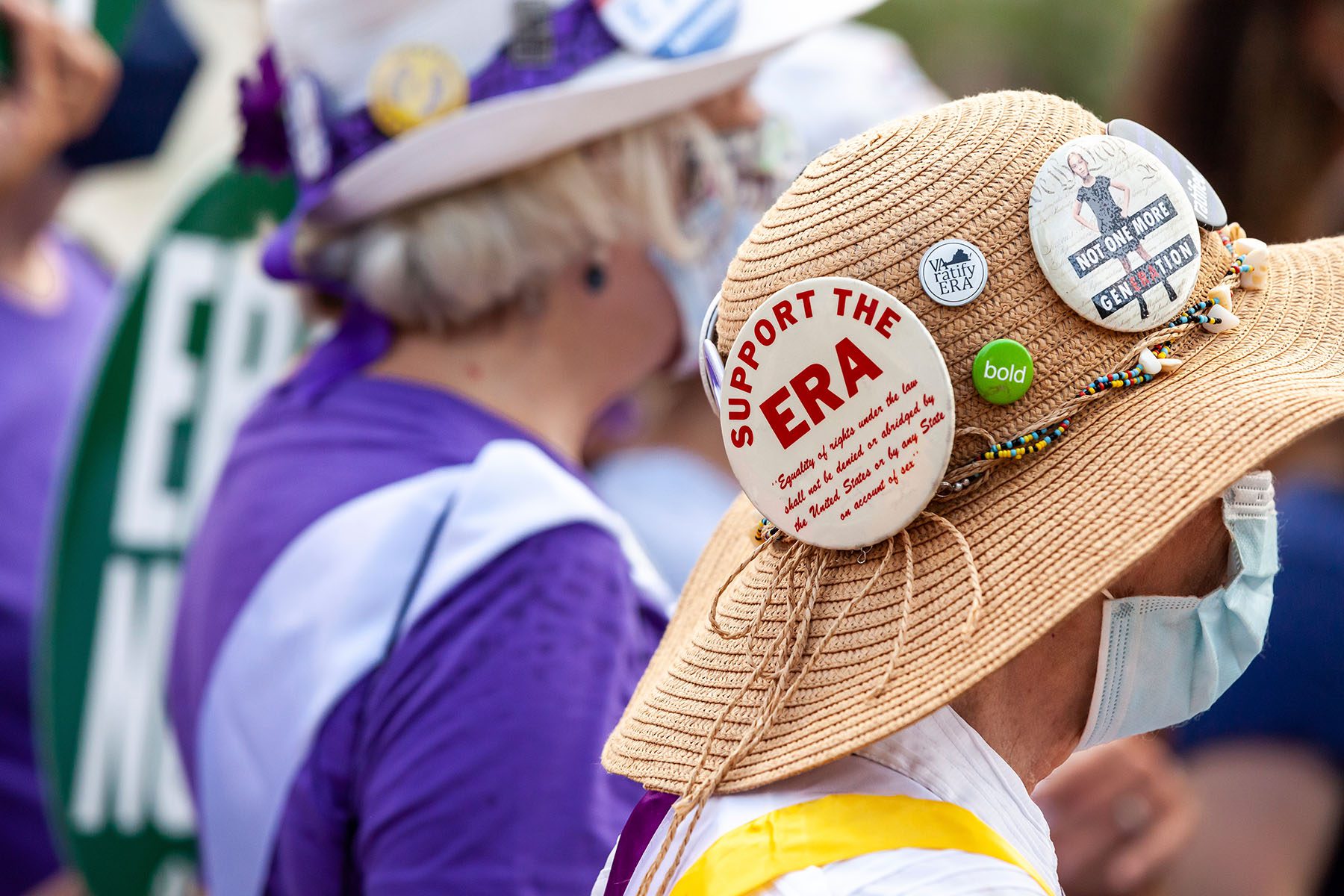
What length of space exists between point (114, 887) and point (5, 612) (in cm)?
82

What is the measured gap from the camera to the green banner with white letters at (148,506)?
8.52ft

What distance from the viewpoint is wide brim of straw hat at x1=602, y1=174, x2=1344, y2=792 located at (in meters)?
1.01

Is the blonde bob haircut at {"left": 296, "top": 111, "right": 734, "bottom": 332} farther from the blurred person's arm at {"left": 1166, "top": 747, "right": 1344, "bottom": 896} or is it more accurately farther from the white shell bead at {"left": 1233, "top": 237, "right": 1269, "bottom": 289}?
the blurred person's arm at {"left": 1166, "top": 747, "right": 1344, "bottom": 896}

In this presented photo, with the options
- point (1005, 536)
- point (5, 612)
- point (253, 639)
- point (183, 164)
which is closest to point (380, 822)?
point (253, 639)

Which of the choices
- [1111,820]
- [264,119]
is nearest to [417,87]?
[264,119]

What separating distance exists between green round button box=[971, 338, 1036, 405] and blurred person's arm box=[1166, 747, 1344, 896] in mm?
1629

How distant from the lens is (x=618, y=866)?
1.22 metres

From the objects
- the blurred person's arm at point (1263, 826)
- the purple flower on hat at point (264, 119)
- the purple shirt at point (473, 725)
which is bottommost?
the blurred person's arm at point (1263, 826)

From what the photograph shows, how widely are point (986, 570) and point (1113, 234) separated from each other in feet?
0.98

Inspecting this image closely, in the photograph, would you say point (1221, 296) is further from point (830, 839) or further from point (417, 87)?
point (417, 87)

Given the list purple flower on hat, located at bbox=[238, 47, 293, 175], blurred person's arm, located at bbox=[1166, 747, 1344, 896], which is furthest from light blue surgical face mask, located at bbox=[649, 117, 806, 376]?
blurred person's arm, located at bbox=[1166, 747, 1344, 896]

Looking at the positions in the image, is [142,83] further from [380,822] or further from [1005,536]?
[1005,536]

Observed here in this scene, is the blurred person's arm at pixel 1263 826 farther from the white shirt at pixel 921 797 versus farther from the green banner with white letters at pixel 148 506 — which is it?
the green banner with white letters at pixel 148 506

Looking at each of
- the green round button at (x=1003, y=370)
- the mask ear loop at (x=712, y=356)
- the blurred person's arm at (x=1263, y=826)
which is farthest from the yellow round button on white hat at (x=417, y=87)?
the blurred person's arm at (x=1263, y=826)
